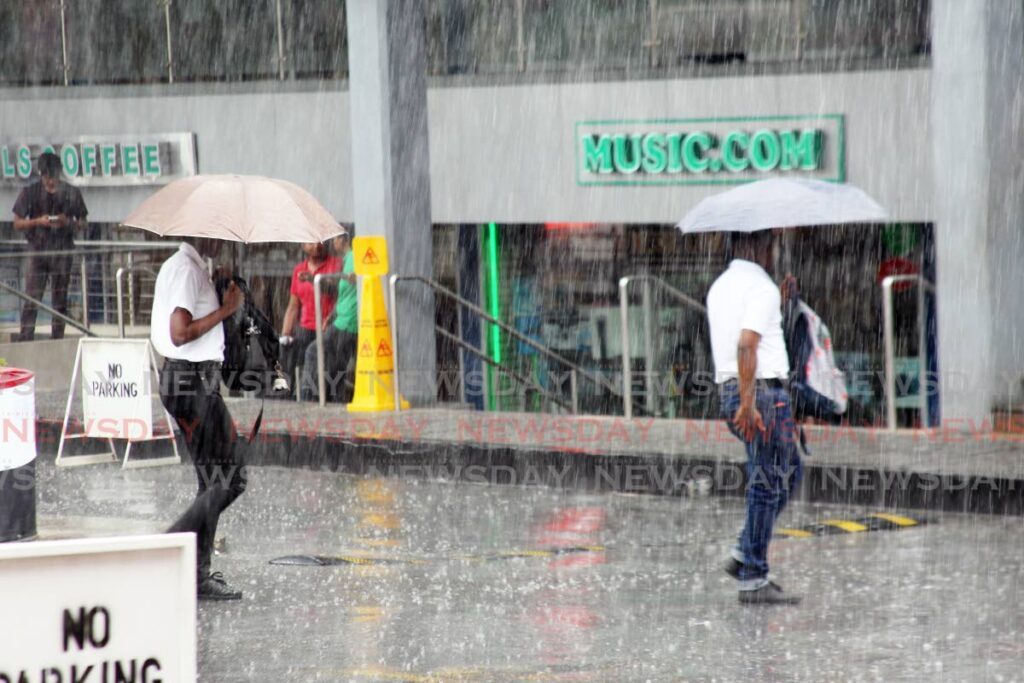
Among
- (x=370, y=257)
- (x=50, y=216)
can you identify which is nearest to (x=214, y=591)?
(x=370, y=257)

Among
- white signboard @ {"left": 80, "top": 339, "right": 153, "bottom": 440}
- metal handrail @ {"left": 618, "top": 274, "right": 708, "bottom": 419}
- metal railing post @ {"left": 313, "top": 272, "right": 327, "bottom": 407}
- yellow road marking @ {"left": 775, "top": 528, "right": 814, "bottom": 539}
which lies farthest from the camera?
metal railing post @ {"left": 313, "top": 272, "right": 327, "bottom": 407}

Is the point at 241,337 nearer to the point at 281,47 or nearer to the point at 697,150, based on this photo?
the point at 697,150

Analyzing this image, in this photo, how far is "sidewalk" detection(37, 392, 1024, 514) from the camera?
10.5 meters

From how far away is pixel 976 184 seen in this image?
1238 cm

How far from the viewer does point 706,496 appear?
36.0ft

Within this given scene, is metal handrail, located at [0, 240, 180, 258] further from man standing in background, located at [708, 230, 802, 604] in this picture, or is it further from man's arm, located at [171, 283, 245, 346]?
man standing in background, located at [708, 230, 802, 604]

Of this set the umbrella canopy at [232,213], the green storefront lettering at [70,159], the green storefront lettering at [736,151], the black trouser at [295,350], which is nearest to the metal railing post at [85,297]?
the black trouser at [295,350]

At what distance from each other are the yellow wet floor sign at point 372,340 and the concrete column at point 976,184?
4.29 m

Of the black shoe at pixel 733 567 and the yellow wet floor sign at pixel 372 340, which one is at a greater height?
the yellow wet floor sign at pixel 372 340

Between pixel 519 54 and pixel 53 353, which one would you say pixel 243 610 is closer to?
pixel 53 353

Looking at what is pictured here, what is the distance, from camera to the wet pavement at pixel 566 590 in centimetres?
675

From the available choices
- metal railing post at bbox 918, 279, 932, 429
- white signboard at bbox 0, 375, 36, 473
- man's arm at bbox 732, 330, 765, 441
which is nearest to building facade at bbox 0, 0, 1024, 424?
metal railing post at bbox 918, 279, 932, 429

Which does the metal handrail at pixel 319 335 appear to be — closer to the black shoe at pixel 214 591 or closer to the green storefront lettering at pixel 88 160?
the black shoe at pixel 214 591

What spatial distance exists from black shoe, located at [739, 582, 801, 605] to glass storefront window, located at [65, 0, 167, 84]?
1374cm
